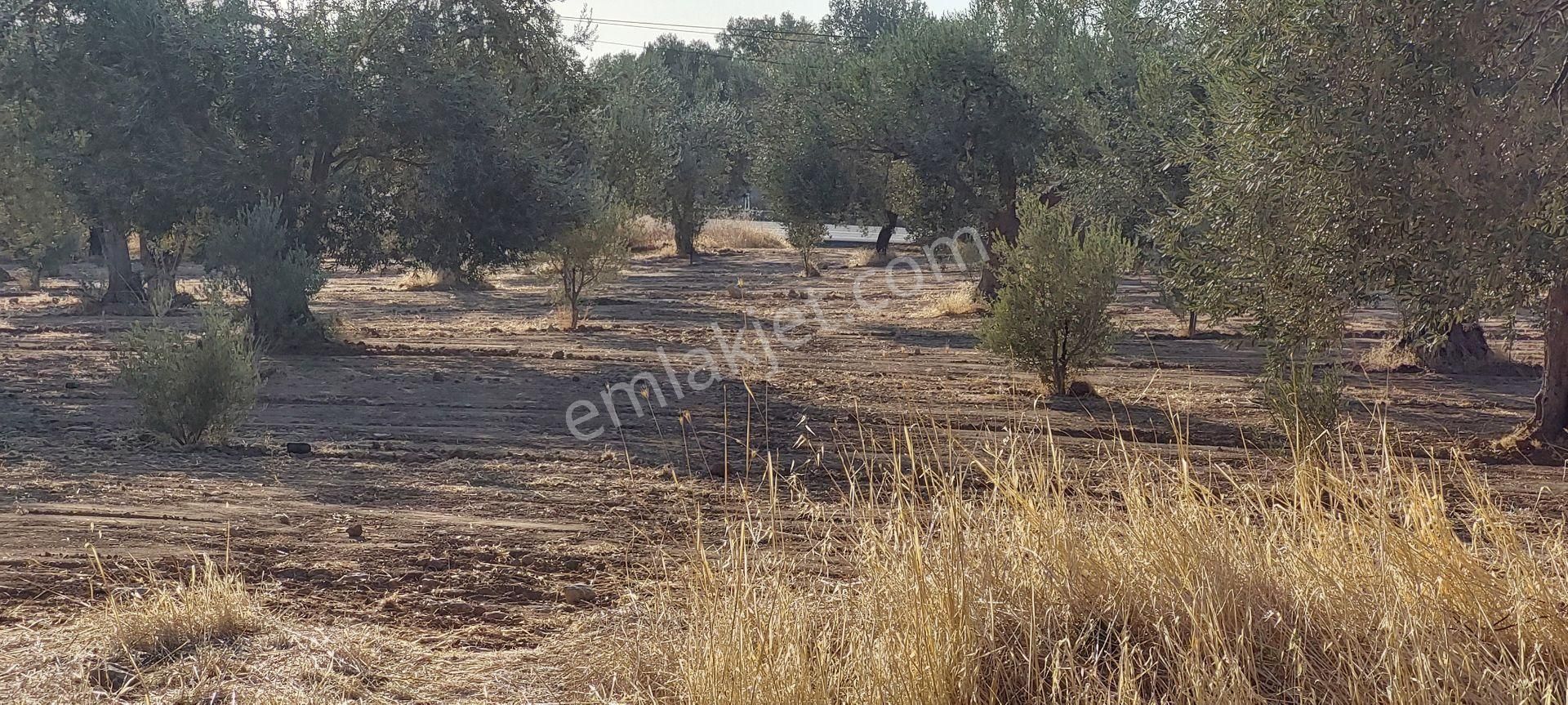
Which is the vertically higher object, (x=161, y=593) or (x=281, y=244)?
(x=281, y=244)

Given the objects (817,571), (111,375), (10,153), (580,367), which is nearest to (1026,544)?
(817,571)

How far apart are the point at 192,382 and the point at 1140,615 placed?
760 centimetres

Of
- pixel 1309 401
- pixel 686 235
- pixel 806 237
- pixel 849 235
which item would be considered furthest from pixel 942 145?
pixel 849 235

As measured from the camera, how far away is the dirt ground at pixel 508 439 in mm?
5629

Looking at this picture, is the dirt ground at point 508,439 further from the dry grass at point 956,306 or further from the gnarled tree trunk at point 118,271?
the gnarled tree trunk at point 118,271

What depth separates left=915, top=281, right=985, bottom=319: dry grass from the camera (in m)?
20.8

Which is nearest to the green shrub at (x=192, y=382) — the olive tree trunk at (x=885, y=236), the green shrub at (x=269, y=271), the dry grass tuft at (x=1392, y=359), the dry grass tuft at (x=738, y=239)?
the green shrub at (x=269, y=271)

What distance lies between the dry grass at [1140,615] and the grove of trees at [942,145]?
3.60 m

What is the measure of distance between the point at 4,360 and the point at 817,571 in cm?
1315

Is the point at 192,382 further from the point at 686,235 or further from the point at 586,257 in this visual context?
the point at 686,235

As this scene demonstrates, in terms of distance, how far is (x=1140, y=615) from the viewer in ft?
12.1

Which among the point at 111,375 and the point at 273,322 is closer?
the point at 111,375

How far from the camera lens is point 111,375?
13.3m

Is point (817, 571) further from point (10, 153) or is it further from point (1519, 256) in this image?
point (10, 153)
